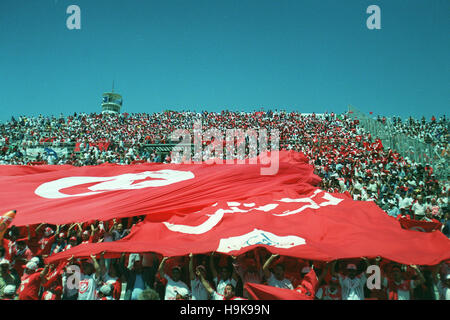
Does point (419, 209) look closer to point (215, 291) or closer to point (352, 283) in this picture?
point (352, 283)

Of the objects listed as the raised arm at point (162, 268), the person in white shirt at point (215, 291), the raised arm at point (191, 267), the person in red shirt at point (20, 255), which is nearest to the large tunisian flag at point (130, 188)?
the person in red shirt at point (20, 255)

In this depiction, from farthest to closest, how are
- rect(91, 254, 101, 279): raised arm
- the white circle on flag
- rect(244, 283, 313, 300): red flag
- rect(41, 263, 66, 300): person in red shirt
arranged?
the white circle on flag
rect(41, 263, 66, 300): person in red shirt
rect(91, 254, 101, 279): raised arm
rect(244, 283, 313, 300): red flag

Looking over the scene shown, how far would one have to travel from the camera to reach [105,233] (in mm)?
5758

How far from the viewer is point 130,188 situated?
7.50 meters

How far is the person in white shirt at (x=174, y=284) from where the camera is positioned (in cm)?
388

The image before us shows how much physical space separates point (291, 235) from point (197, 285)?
5.31ft

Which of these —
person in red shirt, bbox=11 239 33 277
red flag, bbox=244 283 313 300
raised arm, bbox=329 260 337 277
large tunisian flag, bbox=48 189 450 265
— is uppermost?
large tunisian flag, bbox=48 189 450 265

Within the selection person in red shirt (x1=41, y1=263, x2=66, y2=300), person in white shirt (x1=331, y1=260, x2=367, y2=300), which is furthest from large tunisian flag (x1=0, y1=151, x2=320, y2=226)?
person in white shirt (x1=331, y1=260, x2=367, y2=300)

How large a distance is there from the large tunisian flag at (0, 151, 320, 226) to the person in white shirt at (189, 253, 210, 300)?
97.5 inches

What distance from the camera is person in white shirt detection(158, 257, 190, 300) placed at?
12.7ft

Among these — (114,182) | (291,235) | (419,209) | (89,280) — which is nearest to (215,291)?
(291,235)

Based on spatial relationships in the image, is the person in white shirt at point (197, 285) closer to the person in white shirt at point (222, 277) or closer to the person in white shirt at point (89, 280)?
the person in white shirt at point (222, 277)

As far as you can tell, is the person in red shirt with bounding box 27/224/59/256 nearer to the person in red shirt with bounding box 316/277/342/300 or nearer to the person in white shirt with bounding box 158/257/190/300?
the person in white shirt with bounding box 158/257/190/300
